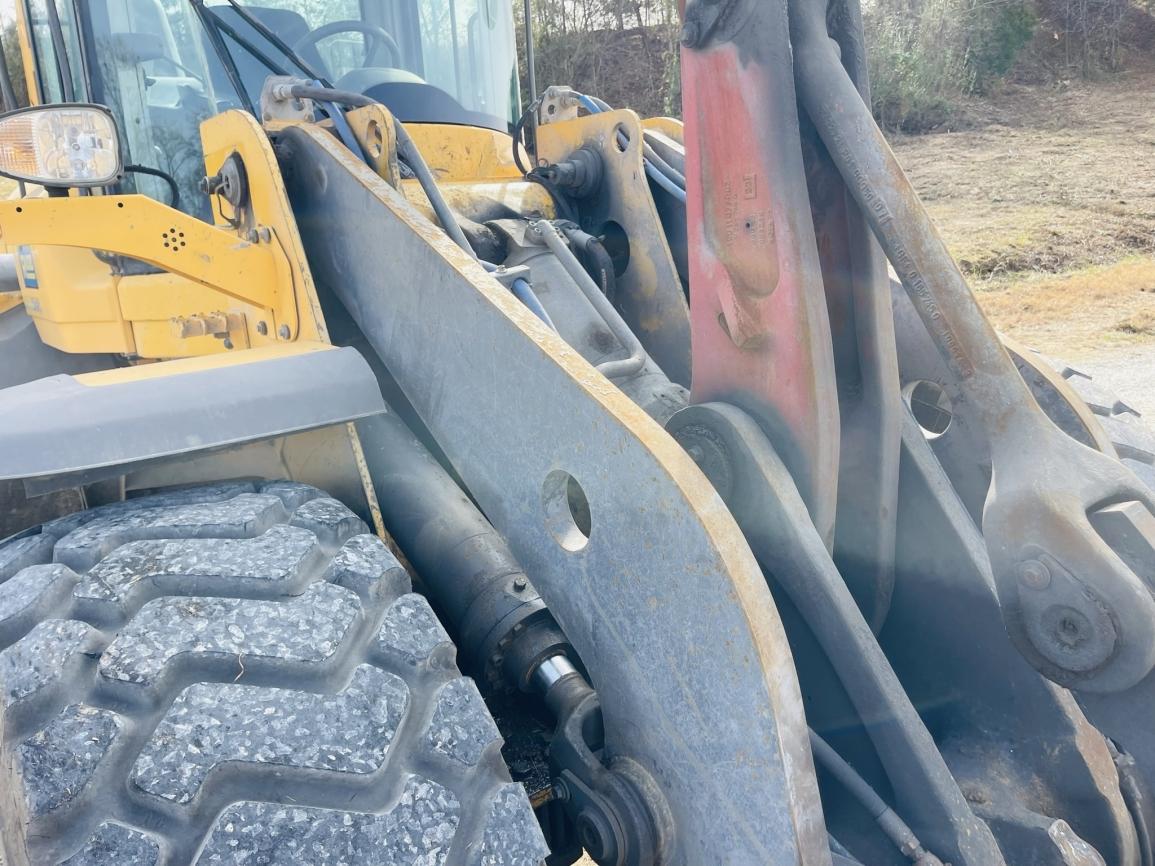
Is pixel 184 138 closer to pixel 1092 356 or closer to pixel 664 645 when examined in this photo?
pixel 664 645

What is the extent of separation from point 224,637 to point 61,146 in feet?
4.46

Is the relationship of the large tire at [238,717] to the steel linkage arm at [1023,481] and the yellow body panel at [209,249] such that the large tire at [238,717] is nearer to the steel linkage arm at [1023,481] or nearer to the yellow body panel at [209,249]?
the yellow body panel at [209,249]

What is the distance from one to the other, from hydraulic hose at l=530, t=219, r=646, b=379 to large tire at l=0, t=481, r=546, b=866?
2.86ft

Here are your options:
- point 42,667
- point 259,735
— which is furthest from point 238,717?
point 42,667

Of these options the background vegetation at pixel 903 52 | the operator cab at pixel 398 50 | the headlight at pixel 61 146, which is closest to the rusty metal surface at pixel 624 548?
the headlight at pixel 61 146

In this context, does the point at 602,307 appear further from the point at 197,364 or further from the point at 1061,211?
the point at 1061,211

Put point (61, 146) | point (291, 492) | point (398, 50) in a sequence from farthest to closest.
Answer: point (398, 50) → point (61, 146) → point (291, 492)

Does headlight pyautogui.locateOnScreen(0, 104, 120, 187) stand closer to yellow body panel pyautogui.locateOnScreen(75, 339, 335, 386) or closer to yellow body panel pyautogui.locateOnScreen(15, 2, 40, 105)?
yellow body panel pyautogui.locateOnScreen(75, 339, 335, 386)

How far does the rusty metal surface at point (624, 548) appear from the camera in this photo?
1368 mm

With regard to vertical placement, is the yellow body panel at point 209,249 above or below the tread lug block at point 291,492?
above

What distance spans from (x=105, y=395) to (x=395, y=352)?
55cm

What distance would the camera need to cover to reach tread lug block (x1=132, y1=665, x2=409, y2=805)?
1325mm

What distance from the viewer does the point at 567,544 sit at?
1679mm

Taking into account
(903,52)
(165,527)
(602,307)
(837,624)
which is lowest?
(837,624)
